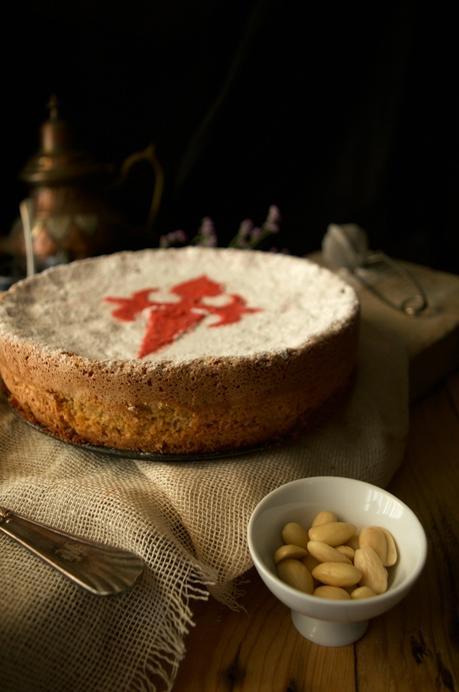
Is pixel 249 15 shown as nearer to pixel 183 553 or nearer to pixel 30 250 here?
pixel 30 250

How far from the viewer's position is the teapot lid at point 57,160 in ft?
6.07

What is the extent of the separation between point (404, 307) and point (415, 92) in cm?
82

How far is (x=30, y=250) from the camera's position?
5.69ft

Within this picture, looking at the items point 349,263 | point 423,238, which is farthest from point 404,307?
point 423,238

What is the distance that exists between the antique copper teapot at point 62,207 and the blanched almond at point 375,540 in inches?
43.8

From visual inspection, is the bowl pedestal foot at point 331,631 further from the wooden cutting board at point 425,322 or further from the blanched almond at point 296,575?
the wooden cutting board at point 425,322

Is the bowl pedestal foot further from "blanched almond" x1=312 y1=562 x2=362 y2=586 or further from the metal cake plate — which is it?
the metal cake plate

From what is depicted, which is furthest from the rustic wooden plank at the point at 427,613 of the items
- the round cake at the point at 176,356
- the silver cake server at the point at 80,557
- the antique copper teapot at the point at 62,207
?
the antique copper teapot at the point at 62,207

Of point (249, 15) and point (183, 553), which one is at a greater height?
point (249, 15)

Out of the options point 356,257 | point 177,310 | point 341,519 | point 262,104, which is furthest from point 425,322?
point 262,104

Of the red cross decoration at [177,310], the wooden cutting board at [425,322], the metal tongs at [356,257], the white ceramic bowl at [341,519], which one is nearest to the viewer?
the white ceramic bowl at [341,519]

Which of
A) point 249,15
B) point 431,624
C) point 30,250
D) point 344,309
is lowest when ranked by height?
point 431,624

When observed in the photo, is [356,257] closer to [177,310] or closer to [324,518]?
[177,310]

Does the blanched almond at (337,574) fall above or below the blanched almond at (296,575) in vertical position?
above
